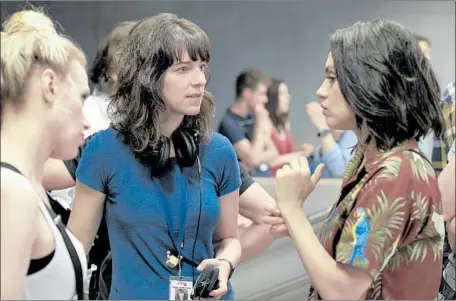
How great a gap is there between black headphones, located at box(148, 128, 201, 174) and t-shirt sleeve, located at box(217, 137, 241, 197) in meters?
0.08

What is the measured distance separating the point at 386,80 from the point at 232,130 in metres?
1.92

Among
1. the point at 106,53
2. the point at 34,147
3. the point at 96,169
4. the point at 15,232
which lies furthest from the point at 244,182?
the point at 15,232

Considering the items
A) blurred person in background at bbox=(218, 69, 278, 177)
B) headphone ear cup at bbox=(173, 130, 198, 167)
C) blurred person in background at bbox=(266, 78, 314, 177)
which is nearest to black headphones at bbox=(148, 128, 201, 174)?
headphone ear cup at bbox=(173, 130, 198, 167)

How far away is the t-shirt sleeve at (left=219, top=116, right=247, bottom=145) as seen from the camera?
3510mm

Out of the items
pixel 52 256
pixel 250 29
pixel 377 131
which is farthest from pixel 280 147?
pixel 52 256

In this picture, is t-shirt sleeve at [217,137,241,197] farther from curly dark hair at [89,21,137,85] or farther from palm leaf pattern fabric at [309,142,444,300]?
curly dark hair at [89,21,137,85]

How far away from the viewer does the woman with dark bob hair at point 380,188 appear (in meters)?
1.60

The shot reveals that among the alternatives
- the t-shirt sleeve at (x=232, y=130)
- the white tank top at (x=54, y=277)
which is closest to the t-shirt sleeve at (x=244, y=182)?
the white tank top at (x=54, y=277)

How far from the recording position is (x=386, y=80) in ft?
5.37

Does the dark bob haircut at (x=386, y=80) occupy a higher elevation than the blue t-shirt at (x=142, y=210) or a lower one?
higher

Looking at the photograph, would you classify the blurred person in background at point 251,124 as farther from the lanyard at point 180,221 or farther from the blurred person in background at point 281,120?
the lanyard at point 180,221

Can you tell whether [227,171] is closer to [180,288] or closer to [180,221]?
[180,221]

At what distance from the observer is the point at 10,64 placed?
58.6 inches

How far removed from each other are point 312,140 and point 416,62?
4.11 ft
